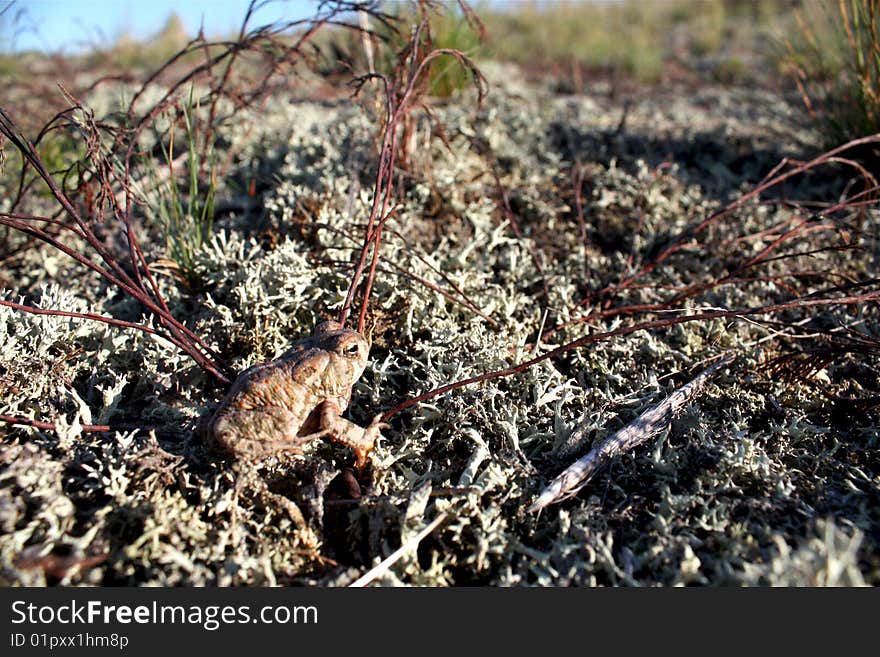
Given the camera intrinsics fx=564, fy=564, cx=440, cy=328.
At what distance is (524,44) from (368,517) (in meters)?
7.99

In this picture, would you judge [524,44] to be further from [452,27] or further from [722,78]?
[452,27]

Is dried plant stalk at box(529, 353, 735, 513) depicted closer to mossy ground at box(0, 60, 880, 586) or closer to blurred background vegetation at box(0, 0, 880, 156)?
mossy ground at box(0, 60, 880, 586)

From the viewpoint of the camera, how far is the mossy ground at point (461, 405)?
1.82 metres

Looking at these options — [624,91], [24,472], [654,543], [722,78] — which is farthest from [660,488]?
[722,78]

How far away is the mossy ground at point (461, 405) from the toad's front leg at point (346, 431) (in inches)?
Result: 5.1

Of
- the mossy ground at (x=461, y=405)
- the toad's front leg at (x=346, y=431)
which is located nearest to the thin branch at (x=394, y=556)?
the mossy ground at (x=461, y=405)

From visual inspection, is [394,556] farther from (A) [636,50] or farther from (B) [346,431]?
(A) [636,50]

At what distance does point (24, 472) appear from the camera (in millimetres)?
1836

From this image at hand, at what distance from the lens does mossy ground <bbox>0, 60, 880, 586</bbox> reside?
1.82m

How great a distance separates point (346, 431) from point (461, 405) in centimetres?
55

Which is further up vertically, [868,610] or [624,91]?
[624,91]


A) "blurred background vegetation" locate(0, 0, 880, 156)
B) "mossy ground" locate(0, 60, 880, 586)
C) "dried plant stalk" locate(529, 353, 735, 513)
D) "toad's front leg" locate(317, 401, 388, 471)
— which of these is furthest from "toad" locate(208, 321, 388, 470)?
"blurred background vegetation" locate(0, 0, 880, 156)

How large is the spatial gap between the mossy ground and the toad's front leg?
13 cm

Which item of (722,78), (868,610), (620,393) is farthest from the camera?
(722,78)
